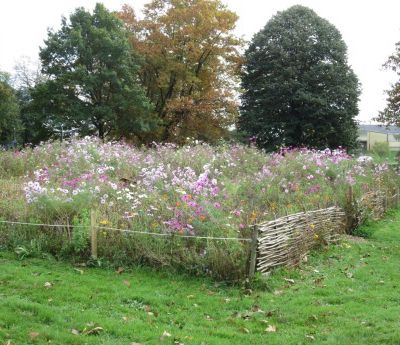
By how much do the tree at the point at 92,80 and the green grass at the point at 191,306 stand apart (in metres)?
20.4

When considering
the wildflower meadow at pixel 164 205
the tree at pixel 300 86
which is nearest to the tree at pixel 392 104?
the tree at pixel 300 86

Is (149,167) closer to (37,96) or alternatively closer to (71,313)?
(71,313)

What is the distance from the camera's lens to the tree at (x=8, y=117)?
30.7m

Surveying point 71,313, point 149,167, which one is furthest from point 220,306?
point 149,167

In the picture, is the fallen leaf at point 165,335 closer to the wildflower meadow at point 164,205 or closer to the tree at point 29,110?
the wildflower meadow at point 164,205

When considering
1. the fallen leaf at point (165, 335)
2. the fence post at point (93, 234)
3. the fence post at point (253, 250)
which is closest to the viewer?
the fallen leaf at point (165, 335)

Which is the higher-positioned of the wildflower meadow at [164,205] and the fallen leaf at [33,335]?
the wildflower meadow at [164,205]

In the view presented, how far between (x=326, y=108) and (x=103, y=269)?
76.3 ft

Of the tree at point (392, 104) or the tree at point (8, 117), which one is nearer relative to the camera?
the tree at point (392, 104)

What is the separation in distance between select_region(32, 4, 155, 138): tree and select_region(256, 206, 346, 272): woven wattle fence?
766 inches

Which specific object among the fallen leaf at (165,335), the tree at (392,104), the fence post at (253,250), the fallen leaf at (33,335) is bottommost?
the fallen leaf at (165,335)

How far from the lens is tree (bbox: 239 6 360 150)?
92.1 feet

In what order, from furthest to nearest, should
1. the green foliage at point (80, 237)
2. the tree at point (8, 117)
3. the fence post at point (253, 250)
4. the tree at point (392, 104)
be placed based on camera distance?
the tree at point (8, 117) < the tree at point (392, 104) < the green foliage at point (80, 237) < the fence post at point (253, 250)

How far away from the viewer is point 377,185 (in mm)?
14375
